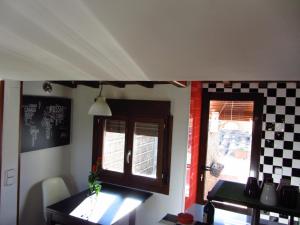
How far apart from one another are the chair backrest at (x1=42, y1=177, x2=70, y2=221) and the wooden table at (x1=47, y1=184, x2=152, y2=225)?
0.96 ft

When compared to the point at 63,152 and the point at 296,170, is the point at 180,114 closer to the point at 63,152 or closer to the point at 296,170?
the point at 296,170

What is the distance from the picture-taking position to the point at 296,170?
9.21 ft

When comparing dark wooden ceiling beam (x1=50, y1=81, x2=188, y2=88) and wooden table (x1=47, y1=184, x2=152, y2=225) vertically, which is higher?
dark wooden ceiling beam (x1=50, y1=81, x2=188, y2=88)

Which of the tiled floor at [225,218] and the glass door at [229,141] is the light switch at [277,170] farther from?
the tiled floor at [225,218]

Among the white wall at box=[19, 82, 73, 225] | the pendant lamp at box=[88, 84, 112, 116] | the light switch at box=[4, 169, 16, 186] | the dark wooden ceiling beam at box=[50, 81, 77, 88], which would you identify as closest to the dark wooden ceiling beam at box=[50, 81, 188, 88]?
the dark wooden ceiling beam at box=[50, 81, 77, 88]

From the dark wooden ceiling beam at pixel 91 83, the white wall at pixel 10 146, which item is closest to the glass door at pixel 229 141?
the dark wooden ceiling beam at pixel 91 83

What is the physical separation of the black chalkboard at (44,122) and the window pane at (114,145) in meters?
0.57

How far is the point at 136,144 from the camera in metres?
3.25

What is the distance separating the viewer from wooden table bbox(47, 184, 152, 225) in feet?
8.06

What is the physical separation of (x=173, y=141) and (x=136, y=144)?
50cm

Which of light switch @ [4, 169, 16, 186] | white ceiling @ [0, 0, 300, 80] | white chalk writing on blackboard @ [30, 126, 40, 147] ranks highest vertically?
white ceiling @ [0, 0, 300, 80]

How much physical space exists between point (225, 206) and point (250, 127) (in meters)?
1.05

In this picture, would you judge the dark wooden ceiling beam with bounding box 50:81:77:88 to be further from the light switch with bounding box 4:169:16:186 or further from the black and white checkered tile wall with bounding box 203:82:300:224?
the black and white checkered tile wall with bounding box 203:82:300:224

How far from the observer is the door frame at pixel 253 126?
2.99 metres
